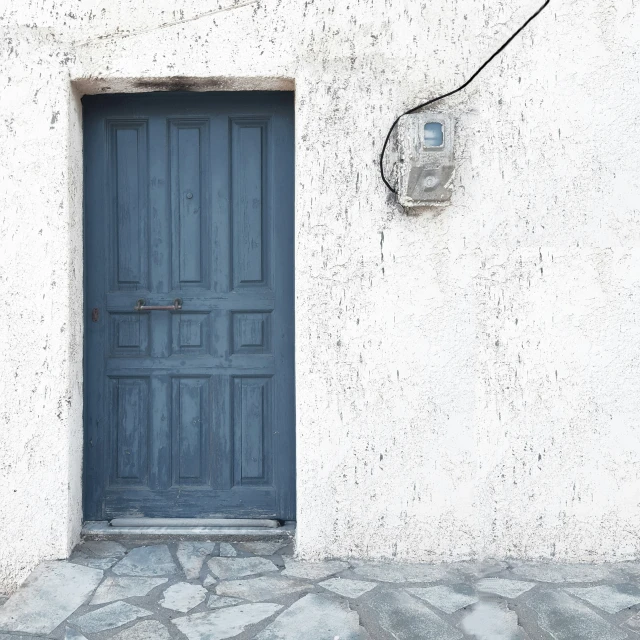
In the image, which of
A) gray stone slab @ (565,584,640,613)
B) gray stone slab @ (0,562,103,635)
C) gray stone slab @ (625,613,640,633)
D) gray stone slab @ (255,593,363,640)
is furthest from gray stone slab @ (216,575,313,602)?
gray stone slab @ (625,613,640,633)

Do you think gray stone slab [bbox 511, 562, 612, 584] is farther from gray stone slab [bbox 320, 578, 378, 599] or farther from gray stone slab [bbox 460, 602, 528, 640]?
gray stone slab [bbox 320, 578, 378, 599]

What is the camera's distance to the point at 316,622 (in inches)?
109

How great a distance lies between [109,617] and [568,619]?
72.3 inches

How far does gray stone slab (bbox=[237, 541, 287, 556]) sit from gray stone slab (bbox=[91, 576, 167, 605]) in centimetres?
46

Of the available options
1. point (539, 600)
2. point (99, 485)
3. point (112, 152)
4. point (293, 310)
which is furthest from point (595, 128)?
point (99, 485)

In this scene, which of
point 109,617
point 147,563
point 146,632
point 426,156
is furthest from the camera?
point 147,563

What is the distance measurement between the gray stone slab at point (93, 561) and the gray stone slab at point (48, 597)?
0.03 metres

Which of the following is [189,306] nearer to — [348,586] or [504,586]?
[348,586]

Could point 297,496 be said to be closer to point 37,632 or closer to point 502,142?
point 37,632

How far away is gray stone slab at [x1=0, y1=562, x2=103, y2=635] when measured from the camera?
2.80 m

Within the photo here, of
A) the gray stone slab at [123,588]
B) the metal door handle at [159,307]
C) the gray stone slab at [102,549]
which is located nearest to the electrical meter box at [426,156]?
the metal door handle at [159,307]

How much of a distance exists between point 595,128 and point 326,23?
1.38 m

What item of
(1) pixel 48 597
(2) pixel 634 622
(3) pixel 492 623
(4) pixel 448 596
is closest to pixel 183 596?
(1) pixel 48 597

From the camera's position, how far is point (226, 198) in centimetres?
362
